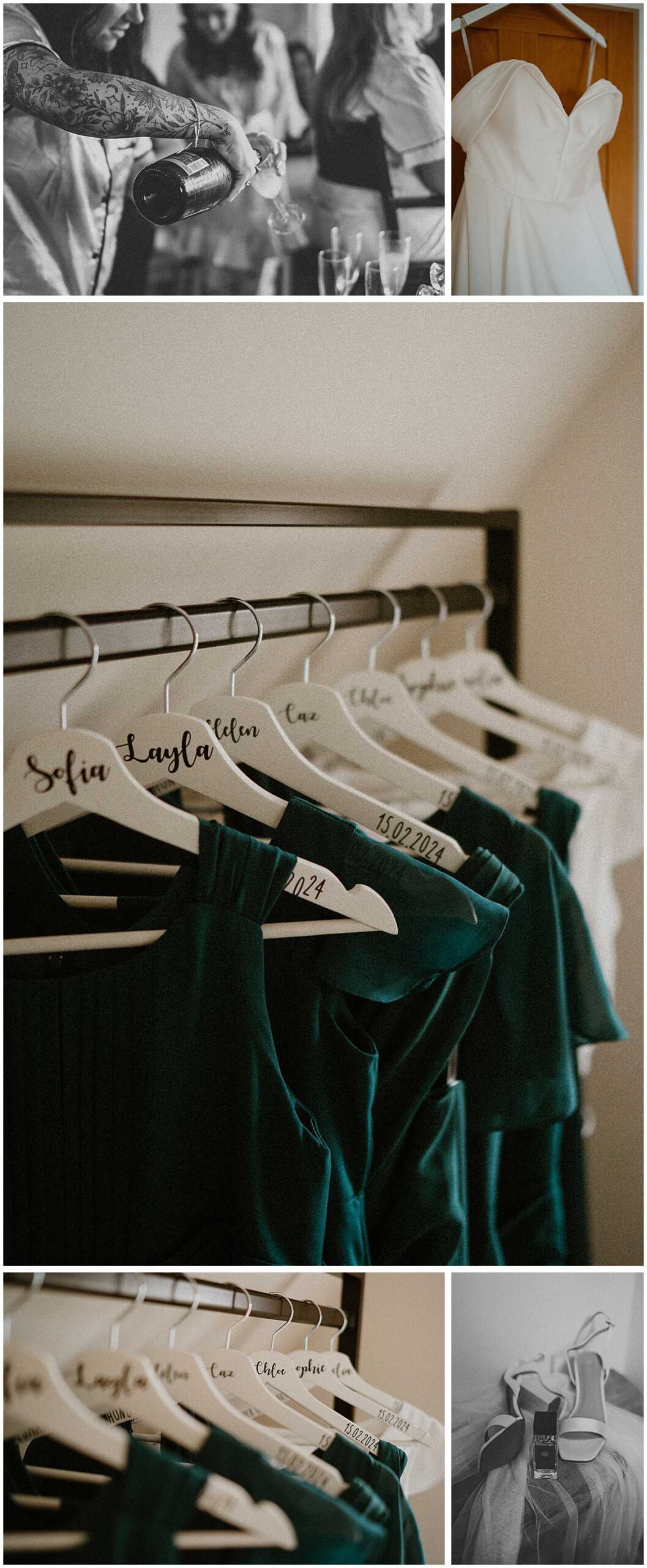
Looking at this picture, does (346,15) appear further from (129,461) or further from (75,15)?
(129,461)

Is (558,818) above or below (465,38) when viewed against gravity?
below

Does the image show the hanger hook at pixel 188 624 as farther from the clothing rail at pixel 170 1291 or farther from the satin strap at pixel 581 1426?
the satin strap at pixel 581 1426

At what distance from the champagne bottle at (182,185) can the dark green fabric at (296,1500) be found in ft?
3.07

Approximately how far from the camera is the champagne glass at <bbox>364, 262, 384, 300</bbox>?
2.83ft

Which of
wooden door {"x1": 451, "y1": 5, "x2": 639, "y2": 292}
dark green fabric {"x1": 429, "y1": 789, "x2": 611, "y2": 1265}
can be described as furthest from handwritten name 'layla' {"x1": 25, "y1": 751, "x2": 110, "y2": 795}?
wooden door {"x1": 451, "y1": 5, "x2": 639, "y2": 292}

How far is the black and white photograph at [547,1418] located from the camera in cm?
85

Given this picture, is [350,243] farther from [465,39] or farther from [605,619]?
[605,619]

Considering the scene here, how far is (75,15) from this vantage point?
0.83 metres

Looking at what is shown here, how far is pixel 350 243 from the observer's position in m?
0.86

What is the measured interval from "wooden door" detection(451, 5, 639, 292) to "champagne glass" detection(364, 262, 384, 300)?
0.29 feet

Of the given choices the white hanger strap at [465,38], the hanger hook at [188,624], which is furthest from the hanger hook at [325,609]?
the white hanger strap at [465,38]

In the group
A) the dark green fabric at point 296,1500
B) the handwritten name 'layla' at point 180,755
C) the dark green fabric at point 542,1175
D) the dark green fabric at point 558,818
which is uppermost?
the handwritten name 'layla' at point 180,755

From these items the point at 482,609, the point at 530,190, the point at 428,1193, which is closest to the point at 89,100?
the point at 530,190

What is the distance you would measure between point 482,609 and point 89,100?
0.65 metres
